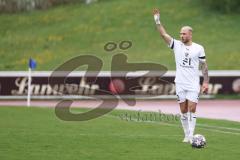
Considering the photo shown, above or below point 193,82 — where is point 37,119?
below

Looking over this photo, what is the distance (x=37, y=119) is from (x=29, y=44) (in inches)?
1344

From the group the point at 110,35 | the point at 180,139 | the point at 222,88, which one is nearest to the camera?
the point at 180,139

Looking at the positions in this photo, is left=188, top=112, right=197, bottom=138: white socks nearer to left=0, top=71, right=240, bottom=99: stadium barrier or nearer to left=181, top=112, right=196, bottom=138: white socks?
left=181, top=112, right=196, bottom=138: white socks

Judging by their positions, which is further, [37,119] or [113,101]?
[113,101]

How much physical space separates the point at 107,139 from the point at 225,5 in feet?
143

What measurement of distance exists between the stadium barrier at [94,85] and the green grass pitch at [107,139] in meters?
14.0

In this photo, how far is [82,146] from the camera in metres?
14.8

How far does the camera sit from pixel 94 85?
37.8 metres

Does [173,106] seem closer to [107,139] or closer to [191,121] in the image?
[107,139]

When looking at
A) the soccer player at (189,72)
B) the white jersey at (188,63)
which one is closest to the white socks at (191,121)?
the soccer player at (189,72)

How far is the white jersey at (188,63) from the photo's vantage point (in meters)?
15.4

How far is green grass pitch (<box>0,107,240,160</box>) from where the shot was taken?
1343cm

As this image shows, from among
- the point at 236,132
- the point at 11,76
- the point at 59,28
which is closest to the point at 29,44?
the point at 59,28

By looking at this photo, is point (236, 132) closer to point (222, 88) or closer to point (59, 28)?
point (222, 88)
